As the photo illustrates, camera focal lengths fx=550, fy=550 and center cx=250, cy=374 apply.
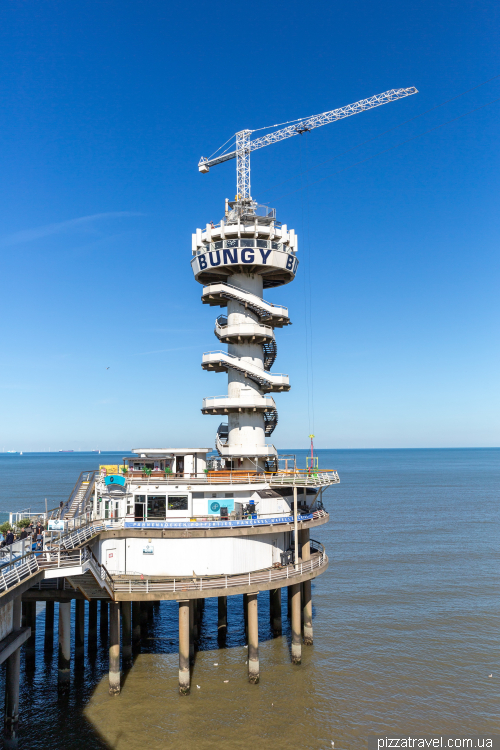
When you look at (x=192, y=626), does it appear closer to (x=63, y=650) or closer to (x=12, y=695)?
(x=63, y=650)

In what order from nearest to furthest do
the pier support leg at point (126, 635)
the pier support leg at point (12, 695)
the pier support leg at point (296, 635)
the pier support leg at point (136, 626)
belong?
1. the pier support leg at point (12, 695)
2. the pier support leg at point (296, 635)
3. the pier support leg at point (126, 635)
4. the pier support leg at point (136, 626)

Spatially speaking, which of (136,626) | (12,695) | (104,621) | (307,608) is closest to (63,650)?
(12,695)

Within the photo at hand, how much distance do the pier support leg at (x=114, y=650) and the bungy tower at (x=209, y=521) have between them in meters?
0.08

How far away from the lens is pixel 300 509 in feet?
155

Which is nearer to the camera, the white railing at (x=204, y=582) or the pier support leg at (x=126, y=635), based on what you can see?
the white railing at (x=204, y=582)

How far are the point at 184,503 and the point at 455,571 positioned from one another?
40359 mm

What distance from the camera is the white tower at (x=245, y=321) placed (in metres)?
48.8

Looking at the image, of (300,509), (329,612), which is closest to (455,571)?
(329,612)

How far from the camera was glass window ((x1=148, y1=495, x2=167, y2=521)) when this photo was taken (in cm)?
4049

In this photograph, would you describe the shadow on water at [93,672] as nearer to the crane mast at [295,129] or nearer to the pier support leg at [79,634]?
the pier support leg at [79,634]

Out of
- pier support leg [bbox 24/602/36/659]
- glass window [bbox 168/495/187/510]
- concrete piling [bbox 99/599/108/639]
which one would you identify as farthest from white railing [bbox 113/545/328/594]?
concrete piling [bbox 99/599/108/639]

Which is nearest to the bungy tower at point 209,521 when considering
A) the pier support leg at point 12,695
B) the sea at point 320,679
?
the pier support leg at point 12,695

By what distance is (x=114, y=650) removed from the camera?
35.2 meters

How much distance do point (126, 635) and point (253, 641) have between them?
10589mm
